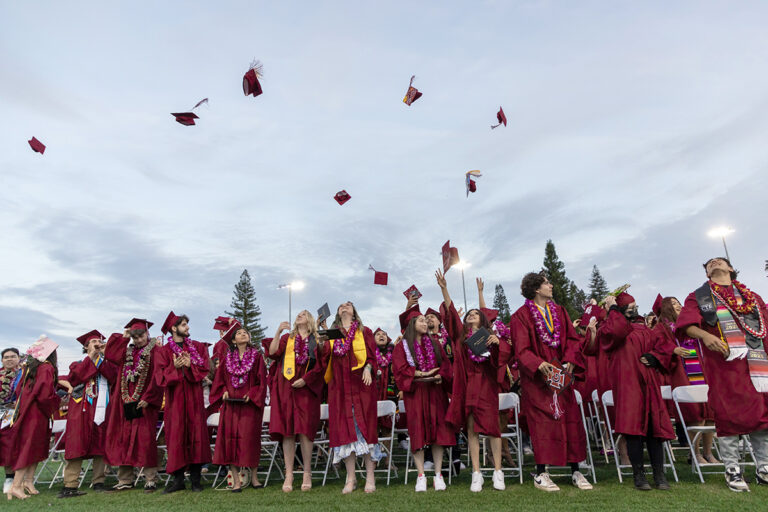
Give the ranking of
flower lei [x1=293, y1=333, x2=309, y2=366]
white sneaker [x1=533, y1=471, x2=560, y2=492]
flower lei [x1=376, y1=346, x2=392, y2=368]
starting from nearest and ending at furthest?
white sneaker [x1=533, y1=471, x2=560, y2=492] < flower lei [x1=293, y1=333, x2=309, y2=366] < flower lei [x1=376, y1=346, x2=392, y2=368]

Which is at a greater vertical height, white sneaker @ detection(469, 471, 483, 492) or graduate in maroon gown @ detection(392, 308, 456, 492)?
graduate in maroon gown @ detection(392, 308, 456, 492)

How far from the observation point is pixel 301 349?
6781 millimetres

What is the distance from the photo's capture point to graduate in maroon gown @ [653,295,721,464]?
21.6 feet

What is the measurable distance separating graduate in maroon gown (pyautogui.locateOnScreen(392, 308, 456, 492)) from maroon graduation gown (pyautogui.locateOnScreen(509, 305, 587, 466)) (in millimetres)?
999

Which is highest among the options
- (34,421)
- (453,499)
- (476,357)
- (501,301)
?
(501,301)

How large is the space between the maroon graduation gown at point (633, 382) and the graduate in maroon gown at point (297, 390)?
3.38m

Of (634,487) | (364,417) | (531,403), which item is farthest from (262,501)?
(634,487)

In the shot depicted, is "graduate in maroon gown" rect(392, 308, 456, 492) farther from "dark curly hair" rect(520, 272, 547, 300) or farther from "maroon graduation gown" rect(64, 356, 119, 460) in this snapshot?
"maroon graduation gown" rect(64, 356, 119, 460)

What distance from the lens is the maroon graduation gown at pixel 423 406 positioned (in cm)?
585

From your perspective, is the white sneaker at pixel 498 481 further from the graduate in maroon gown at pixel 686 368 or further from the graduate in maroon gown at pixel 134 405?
the graduate in maroon gown at pixel 134 405

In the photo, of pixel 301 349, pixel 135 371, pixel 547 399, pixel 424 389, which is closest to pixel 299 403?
pixel 301 349

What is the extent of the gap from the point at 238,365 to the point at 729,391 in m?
5.61

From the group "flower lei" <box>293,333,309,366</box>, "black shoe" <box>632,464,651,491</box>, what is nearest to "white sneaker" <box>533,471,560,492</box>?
"black shoe" <box>632,464,651,491</box>

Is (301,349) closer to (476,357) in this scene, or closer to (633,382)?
(476,357)
